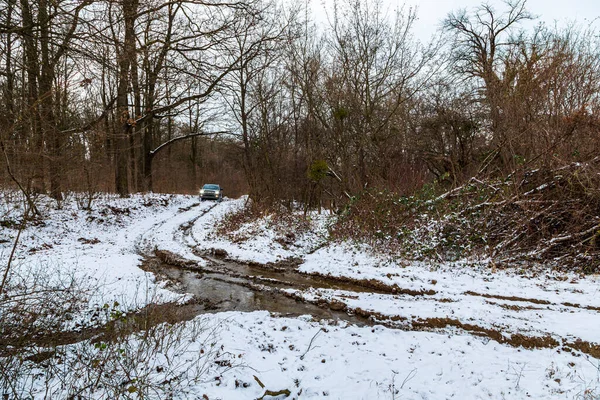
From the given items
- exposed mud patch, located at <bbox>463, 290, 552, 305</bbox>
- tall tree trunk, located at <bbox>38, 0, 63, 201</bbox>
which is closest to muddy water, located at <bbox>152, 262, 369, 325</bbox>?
exposed mud patch, located at <bbox>463, 290, 552, 305</bbox>

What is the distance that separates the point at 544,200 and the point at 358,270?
209 inches

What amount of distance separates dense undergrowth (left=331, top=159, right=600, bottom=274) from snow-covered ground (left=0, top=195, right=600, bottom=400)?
75 centimetres

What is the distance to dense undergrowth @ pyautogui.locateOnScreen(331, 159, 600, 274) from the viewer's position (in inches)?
309

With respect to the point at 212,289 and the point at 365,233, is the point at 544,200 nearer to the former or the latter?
the point at 365,233

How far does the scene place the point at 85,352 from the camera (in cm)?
387

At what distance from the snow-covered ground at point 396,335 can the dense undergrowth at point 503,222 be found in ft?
2.45

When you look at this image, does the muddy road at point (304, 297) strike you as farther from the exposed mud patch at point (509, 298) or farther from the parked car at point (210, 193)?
the parked car at point (210, 193)

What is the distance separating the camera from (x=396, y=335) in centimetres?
508

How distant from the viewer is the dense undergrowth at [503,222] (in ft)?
25.7

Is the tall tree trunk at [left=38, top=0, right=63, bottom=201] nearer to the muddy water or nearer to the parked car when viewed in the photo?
the muddy water

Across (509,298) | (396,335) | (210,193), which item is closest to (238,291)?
(396,335)

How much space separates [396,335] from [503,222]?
5.81m

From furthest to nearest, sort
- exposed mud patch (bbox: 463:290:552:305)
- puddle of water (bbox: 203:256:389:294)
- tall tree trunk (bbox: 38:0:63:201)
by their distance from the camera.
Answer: puddle of water (bbox: 203:256:389:294)
exposed mud patch (bbox: 463:290:552:305)
tall tree trunk (bbox: 38:0:63:201)

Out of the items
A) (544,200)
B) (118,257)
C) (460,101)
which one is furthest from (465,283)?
(460,101)
